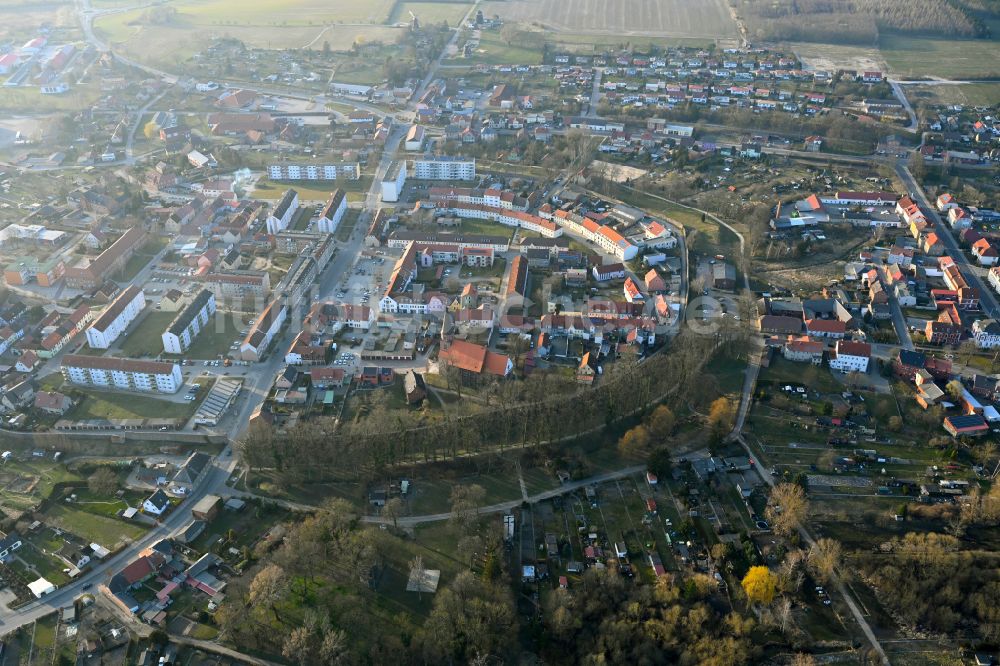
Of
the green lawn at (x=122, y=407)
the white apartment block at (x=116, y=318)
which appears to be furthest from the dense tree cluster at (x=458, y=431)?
the white apartment block at (x=116, y=318)

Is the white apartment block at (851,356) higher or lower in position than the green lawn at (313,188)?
higher

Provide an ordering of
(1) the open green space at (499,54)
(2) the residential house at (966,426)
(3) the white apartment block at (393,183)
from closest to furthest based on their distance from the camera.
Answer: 1. (2) the residential house at (966,426)
2. (3) the white apartment block at (393,183)
3. (1) the open green space at (499,54)

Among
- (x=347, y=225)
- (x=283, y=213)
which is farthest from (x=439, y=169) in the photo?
(x=283, y=213)

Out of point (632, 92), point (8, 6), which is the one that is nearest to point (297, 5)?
point (8, 6)

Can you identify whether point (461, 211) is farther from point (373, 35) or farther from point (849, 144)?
point (373, 35)

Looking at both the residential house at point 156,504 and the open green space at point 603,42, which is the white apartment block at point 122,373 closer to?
the residential house at point 156,504

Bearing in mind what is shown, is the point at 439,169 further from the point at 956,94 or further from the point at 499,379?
the point at 956,94

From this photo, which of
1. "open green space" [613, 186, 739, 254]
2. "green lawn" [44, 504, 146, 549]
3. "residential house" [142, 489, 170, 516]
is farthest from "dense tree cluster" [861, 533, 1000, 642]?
"green lawn" [44, 504, 146, 549]
